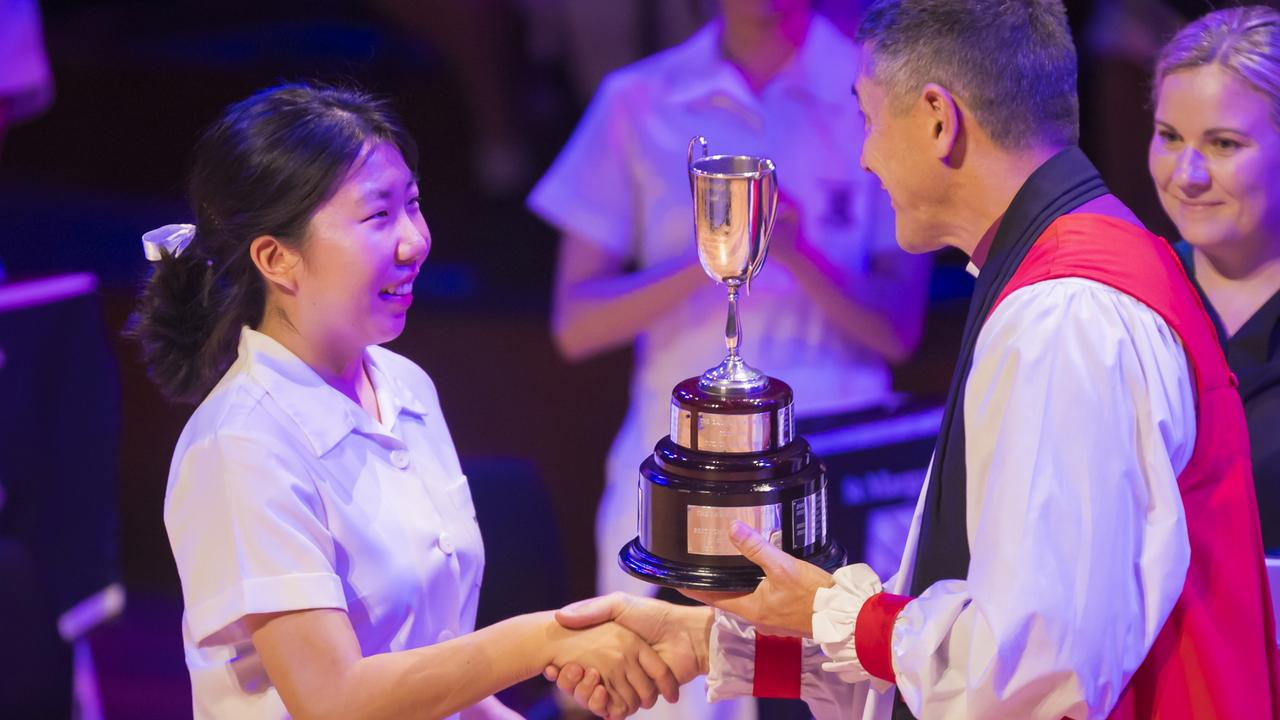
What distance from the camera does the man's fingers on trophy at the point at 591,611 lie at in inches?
96.7

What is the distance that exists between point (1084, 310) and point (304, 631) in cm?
121

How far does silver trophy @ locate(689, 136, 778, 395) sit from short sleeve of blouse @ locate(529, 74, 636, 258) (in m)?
1.20

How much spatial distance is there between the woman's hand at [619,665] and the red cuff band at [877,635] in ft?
1.99

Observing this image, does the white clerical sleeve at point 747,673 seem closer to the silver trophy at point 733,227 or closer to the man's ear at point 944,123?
the silver trophy at point 733,227

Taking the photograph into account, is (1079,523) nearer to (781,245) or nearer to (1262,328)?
(1262,328)

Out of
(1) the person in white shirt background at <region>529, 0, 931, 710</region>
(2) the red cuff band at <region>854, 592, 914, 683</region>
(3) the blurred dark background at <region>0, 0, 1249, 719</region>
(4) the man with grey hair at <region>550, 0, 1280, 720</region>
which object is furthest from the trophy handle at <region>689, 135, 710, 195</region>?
(3) the blurred dark background at <region>0, 0, 1249, 719</region>

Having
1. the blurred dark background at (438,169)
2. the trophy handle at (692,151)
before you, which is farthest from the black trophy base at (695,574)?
the blurred dark background at (438,169)

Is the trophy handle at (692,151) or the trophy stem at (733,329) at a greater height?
the trophy handle at (692,151)

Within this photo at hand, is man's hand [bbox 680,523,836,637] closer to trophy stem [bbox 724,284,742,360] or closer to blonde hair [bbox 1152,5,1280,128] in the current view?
trophy stem [bbox 724,284,742,360]

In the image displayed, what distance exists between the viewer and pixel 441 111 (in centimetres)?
466

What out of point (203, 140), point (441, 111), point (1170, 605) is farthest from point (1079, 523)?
point (441, 111)

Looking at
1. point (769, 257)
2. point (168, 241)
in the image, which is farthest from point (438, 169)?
point (168, 241)

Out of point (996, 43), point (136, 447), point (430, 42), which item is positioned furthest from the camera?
point (136, 447)

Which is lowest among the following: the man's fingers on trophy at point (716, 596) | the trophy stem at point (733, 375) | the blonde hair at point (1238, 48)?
the man's fingers on trophy at point (716, 596)
